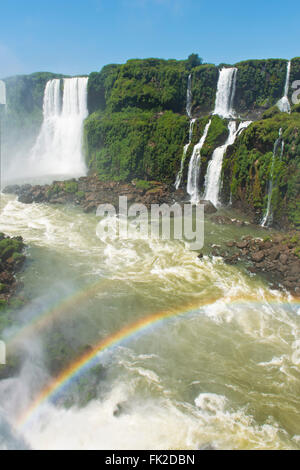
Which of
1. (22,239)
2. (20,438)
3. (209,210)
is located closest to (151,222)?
(209,210)

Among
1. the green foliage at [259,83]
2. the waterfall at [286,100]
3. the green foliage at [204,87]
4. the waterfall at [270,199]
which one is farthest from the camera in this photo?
the green foliage at [204,87]

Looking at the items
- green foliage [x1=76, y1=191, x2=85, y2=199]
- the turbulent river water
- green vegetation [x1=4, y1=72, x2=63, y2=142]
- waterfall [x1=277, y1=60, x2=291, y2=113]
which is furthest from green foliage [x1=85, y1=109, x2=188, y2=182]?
green vegetation [x1=4, y1=72, x2=63, y2=142]

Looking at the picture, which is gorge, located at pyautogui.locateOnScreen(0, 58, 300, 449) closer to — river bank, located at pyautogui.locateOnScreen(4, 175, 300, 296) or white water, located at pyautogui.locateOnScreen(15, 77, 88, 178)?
river bank, located at pyautogui.locateOnScreen(4, 175, 300, 296)

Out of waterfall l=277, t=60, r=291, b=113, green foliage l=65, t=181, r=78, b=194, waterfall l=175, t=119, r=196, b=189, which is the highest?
waterfall l=277, t=60, r=291, b=113

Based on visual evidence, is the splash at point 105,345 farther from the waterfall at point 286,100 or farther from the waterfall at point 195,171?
the waterfall at point 286,100

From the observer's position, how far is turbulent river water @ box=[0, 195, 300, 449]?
254 inches

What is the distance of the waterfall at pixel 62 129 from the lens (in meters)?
35.8

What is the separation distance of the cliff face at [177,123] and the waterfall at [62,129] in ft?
5.37

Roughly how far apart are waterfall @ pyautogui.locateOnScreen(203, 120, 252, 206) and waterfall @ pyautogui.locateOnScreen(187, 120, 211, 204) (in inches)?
35.7

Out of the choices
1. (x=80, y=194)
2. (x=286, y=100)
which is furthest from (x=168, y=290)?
(x=286, y=100)

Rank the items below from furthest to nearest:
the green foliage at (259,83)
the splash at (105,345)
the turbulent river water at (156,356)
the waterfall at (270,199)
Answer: the green foliage at (259,83)
the waterfall at (270,199)
the splash at (105,345)
the turbulent river water at (156,356)

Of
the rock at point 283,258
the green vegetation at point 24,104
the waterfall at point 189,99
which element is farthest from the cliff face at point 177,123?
the green vegetation at point 24,104

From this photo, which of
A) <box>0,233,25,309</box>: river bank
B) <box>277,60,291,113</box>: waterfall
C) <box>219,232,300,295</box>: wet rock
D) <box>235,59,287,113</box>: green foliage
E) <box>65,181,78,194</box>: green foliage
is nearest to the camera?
<box>0,233,25,309</box>: river bank

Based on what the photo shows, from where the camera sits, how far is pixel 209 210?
2108cm
